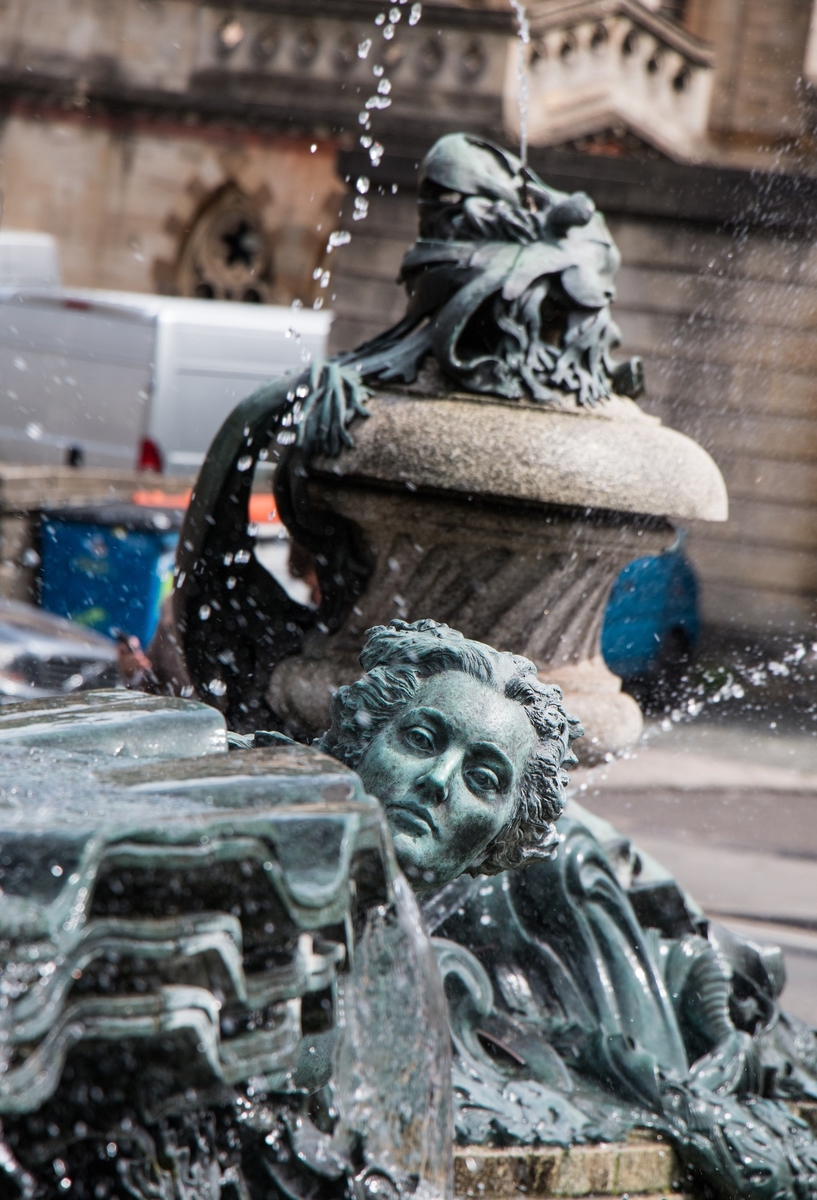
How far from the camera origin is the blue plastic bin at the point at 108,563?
32.2 ft

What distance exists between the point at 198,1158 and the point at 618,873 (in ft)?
6.50

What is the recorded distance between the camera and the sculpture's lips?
209 centimetres

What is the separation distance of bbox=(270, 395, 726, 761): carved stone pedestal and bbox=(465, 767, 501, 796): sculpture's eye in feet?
5.00

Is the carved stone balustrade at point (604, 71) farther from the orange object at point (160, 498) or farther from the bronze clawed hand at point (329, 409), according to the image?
the bronze clawed hand at point (329, 409)

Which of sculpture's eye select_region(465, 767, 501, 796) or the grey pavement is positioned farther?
the grey pavement

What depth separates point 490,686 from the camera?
216 cm

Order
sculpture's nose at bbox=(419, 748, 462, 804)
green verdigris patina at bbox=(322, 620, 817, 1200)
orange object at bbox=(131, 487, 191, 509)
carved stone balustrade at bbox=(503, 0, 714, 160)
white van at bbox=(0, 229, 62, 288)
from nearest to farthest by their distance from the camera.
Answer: sculpture's nose at bbox=(419, 748, 462, 804) < green verdigris patina at bbox=(322, 620, 817, 1200) < orange object at bbox=(131, 487, 191, 509) < carved stone balustrade at bbox=(503, 0, 714, 160) < white van at bbox=(0, 229, 62, 288)

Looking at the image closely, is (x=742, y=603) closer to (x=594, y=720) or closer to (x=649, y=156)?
(x=649, y=156)

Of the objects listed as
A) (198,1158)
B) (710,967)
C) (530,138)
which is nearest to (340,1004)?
(198,1158)

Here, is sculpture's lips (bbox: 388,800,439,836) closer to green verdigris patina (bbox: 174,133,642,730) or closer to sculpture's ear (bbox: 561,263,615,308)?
green verdigris patina (bbox: 174,133,642,730)

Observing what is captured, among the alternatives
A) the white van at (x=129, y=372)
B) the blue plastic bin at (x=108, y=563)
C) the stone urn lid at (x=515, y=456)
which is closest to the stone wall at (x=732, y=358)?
the white van at (x=129, y=372)

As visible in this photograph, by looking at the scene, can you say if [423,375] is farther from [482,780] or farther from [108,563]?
[108,563]

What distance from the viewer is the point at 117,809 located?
1.63m

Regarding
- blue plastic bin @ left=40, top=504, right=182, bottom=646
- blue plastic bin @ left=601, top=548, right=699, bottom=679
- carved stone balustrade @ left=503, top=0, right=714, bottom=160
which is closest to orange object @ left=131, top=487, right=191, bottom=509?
blue plastic bin @ left=40, top=504, right=182, bottom=646
